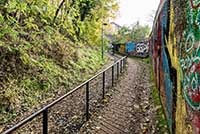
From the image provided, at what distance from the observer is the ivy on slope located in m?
8.00

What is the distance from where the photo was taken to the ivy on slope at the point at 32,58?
800 cm

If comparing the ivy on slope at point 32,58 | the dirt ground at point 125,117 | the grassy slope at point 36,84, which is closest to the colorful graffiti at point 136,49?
the ivy on slope at point 32,58

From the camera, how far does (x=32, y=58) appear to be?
34.4ft

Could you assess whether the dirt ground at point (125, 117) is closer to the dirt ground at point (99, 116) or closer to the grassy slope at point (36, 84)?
the dirt ground at point (99, 116)

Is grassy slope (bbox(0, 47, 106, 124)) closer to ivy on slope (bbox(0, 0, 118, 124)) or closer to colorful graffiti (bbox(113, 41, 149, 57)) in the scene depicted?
ivy on slope (bbox(0, 0, 118, 124))

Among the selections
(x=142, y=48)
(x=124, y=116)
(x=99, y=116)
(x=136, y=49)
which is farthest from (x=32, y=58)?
(x=136, y=49)

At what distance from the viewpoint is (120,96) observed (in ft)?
29.5

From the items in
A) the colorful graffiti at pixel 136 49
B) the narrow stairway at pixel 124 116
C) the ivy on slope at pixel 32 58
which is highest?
the ivy on slope at pixel 32 58

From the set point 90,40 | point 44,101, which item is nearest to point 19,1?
point 44,101

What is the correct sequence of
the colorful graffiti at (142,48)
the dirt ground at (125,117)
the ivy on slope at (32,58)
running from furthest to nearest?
1. the colorful graffiti at (142,48)
2. the ivy on slope at (32,58)
3. the dirt ground at (125,117)

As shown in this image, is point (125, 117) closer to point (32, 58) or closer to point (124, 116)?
point (124, 116)

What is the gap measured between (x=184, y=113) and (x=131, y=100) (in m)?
5.27

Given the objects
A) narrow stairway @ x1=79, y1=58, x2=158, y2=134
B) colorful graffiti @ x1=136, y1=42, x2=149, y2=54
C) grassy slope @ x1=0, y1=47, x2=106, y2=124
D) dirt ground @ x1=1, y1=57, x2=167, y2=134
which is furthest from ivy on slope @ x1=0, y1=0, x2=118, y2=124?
colorful graffiti @ x1=136, y1=42, x2=149, y2=54

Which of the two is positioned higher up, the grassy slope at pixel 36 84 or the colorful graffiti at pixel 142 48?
the grassy slope at pixel 36 84
